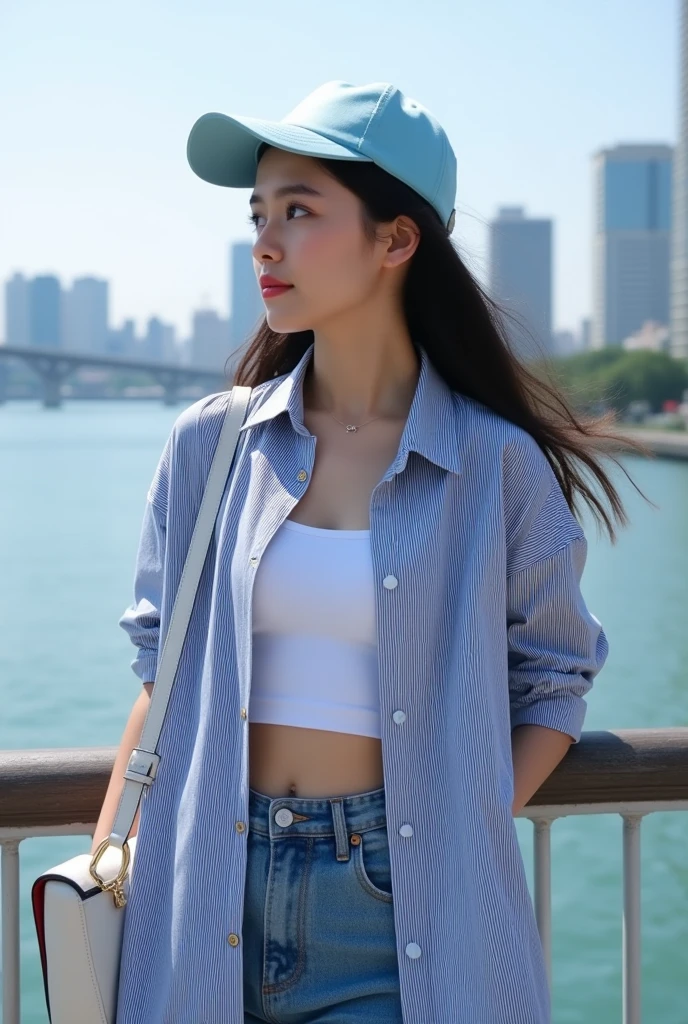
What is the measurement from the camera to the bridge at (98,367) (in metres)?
32.6

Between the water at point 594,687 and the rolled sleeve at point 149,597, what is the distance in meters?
1.01

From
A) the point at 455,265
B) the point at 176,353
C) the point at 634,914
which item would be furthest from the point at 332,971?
the point at 176,353

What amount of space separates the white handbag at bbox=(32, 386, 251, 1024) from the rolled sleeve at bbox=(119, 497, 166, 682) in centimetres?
7

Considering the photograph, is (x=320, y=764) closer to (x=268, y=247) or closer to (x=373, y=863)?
(x=373, y=863)

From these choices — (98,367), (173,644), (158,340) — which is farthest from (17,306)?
(173,644)

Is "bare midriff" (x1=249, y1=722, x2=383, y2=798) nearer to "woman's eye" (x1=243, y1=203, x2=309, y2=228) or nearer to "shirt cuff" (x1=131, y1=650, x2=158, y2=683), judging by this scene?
"shirt cuff" (x1=131, y1=650, x2=158, y2=683)

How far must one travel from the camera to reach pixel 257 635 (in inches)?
50.7

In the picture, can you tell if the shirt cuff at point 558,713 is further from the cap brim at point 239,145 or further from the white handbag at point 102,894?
the cap brim at point 239,145

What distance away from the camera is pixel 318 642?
1267 millimetres

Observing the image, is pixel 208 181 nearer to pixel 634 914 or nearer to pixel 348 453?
pixel 348 453

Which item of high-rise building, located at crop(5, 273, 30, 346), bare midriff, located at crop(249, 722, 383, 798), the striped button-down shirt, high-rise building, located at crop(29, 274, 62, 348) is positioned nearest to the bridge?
the striped button-down shirt

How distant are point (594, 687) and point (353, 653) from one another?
43.6 feet

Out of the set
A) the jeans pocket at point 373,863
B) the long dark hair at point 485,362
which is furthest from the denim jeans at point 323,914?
the long dark hair at point 485,362

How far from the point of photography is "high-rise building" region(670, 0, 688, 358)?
77.5m
